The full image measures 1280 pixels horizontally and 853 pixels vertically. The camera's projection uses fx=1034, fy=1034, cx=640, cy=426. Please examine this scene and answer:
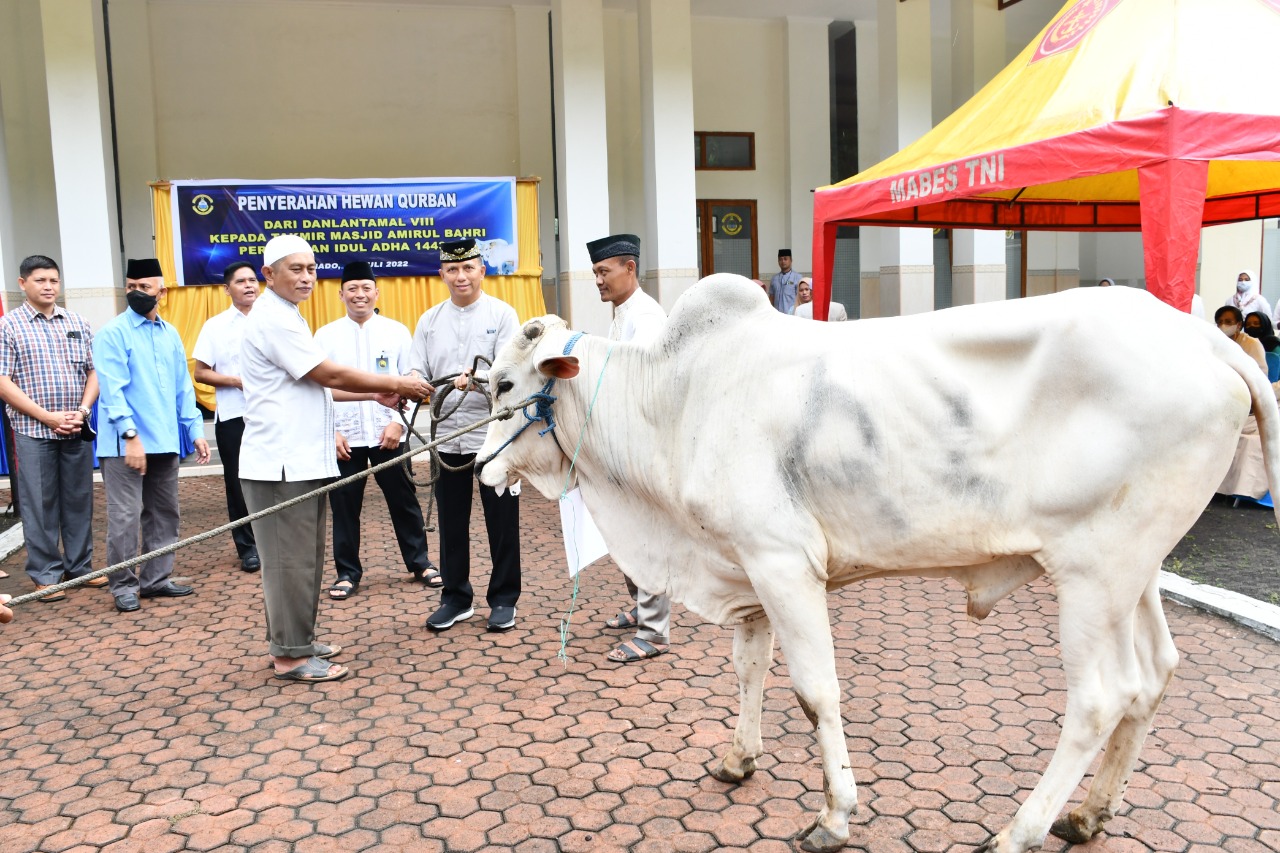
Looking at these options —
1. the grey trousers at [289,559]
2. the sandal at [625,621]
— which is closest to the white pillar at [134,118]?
the grey trousers at [289,559]

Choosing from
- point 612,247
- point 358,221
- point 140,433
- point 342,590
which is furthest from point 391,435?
point 358,221

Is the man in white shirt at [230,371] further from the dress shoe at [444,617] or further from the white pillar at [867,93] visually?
the white pillar at [867,93]

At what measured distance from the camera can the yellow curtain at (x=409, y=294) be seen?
39.9 ft

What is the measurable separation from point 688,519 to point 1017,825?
A: 4.02 ft

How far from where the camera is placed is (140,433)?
18.9 ft

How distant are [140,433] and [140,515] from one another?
0.46 m

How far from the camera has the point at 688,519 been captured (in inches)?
123

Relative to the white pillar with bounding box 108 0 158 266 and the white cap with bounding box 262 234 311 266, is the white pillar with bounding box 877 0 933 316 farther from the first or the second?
the white pillar with bounding box 108 0 158 266

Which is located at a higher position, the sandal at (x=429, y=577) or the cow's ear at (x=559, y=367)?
the cow's ear at (x=559, y=367)

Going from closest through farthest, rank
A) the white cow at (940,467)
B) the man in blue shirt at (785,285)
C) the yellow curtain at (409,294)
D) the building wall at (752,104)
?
the white cow at (940,467) < the yellow curtain at (409,294) < the man in blue shirt at (785,285) < the building wall at (752,104)

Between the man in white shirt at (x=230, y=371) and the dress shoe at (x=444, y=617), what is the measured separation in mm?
1855

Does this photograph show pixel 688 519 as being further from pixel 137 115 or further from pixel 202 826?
pixel 137 115

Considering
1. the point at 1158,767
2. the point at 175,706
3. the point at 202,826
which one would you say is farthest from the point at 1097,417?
the point at 175,706

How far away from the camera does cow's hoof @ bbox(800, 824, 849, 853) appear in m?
2.92
